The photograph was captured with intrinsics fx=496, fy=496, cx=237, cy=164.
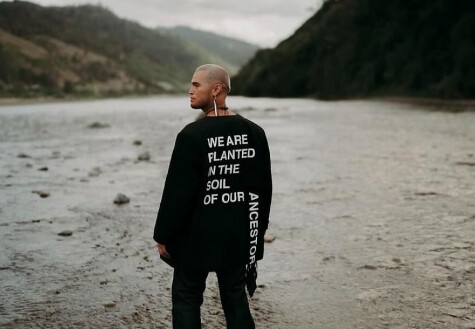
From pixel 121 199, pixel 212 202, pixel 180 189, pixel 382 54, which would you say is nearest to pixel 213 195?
pixel 212 202

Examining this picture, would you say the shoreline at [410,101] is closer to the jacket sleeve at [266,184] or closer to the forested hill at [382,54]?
the forested hill at [382,54]

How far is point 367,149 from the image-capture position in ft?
51.5

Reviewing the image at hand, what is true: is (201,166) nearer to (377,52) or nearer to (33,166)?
(33,166)

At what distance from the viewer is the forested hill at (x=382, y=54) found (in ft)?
150

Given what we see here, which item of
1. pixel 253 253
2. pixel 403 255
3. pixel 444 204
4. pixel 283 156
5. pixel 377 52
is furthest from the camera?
pixel 377 52

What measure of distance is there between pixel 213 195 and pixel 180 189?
203 mm

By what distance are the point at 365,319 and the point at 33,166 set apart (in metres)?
12.0

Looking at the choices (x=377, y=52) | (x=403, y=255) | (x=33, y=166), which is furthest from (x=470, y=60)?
(x=403, y=255)

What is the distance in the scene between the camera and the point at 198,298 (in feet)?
10.0

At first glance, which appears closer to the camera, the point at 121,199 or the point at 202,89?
the point at 202,89

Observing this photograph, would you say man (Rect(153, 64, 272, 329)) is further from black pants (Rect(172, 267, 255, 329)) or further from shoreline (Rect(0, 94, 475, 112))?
shoreline (Rect(0, 94, 475, 112))

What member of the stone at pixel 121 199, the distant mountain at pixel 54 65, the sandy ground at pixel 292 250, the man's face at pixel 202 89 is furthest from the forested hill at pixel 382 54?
the distant mountain at pixel 54 65

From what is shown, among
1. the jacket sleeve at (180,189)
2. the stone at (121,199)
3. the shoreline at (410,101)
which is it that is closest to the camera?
the jacket sleeve at (180,189)

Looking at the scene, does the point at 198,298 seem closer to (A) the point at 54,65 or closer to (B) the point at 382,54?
(B) the point at 382,54
